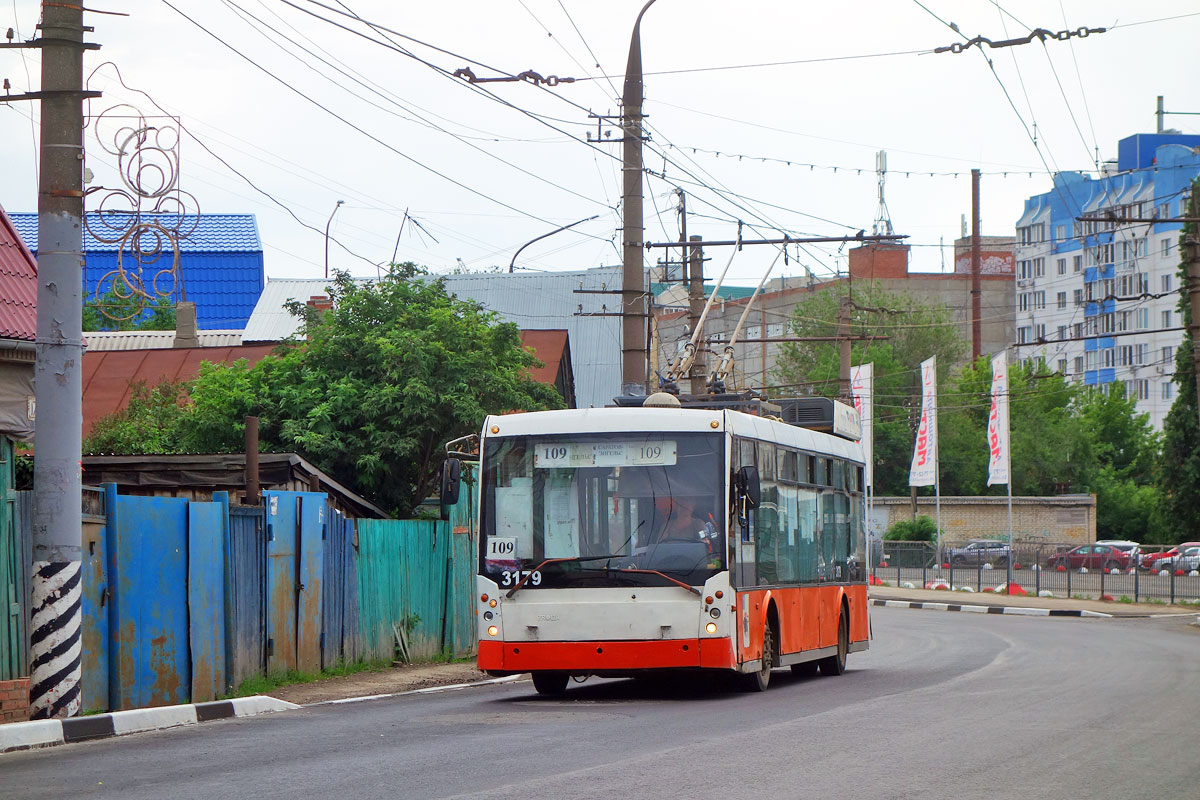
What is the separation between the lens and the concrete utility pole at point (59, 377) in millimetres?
11953

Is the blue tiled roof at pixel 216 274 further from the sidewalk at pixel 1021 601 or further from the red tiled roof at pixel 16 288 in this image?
the red tiled roof at pixel 16 288

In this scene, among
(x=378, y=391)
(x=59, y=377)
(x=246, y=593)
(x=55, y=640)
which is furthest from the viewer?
(x=378, y=391)

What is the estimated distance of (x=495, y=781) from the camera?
8.80 m

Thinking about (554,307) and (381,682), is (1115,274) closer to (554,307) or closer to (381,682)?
(554,307)

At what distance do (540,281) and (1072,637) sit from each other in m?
31.7

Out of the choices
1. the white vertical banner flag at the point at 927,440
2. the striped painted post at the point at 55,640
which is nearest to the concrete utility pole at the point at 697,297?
the striped painted post at the point at 55,640

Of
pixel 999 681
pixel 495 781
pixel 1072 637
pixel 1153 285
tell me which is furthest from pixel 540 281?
pixel 1153 285

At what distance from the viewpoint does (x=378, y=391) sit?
80.3ft

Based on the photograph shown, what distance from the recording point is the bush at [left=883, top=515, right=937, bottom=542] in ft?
215

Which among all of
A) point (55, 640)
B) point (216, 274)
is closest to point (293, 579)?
point (55, 640)

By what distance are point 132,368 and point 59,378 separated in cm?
2503

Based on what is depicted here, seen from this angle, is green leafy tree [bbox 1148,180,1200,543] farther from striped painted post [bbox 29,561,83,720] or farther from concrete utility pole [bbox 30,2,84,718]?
striped painted post [bbox 29,561,83,720]

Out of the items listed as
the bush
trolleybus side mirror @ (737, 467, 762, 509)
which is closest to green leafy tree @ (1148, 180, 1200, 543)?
the bush

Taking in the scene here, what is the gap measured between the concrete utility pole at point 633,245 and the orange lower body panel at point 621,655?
540 centimetres
